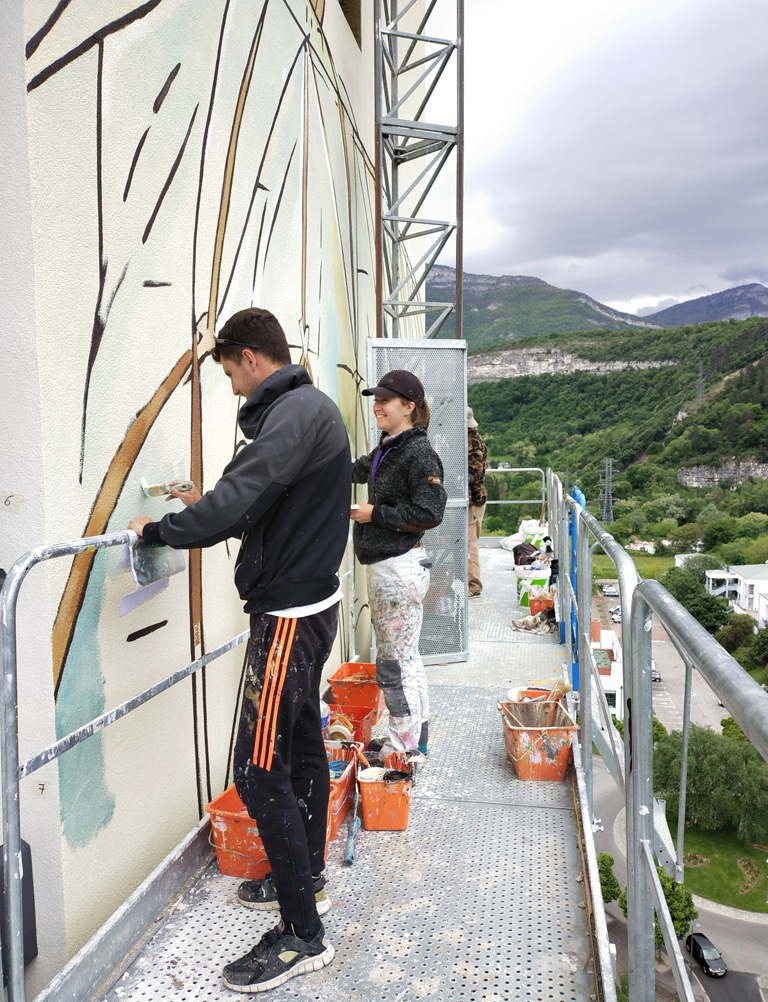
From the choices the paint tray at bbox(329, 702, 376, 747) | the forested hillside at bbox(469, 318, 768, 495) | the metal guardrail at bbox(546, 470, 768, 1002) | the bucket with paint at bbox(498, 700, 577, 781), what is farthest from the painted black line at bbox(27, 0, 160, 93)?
the forested hillside at bbox(469, 318, 768, 495)

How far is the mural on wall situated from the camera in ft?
6.75

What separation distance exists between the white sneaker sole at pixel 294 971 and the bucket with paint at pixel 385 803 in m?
0.81

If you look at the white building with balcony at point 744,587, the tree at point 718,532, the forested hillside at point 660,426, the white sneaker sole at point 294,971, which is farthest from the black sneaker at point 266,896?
the tree at point 718,532

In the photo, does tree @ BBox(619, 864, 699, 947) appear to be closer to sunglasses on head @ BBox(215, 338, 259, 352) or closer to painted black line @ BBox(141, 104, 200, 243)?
sunglasses on head @ BBox(215, 338, 259, 352)

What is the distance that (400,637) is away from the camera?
342cm

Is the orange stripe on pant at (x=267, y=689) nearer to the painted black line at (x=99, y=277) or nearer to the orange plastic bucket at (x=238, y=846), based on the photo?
the orange plastic bucket at (x=238, y=846)

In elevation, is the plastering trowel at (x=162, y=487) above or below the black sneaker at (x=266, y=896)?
above

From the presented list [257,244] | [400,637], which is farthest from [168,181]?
[400,637]

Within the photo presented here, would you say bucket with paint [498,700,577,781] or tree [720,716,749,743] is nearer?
tree [720,716,749,743]

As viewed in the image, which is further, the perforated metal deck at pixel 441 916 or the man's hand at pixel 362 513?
the man's hand at pixel 362 513

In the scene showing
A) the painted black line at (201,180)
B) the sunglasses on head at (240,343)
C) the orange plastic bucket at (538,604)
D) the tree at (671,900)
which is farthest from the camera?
the orange plastic bucket at (538,604)

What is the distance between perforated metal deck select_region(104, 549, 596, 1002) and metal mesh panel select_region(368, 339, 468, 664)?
1817mm

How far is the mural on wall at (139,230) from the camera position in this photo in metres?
2.06

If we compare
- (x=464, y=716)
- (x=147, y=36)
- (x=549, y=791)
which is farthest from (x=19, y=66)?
(x=464, y=716)
